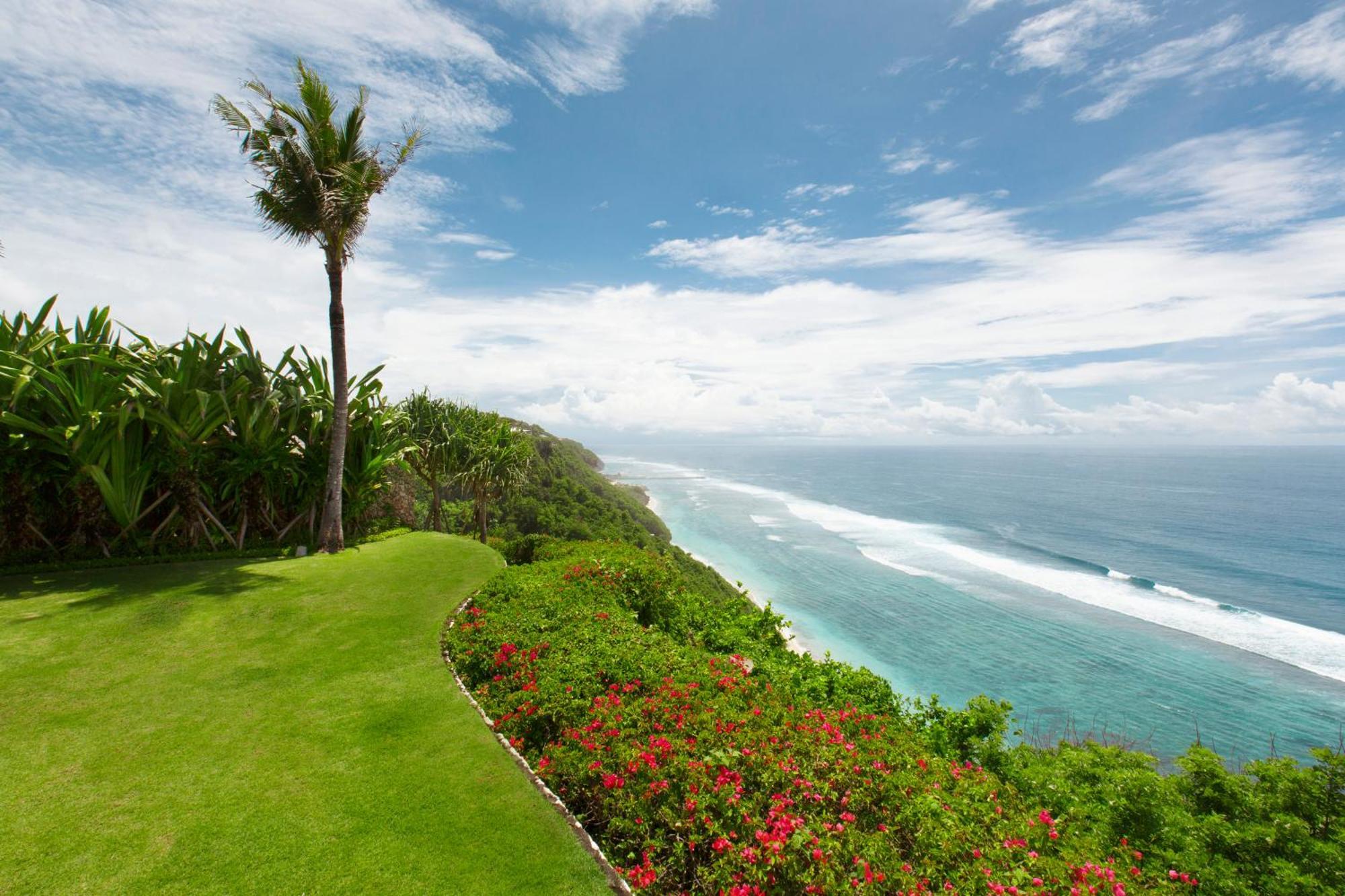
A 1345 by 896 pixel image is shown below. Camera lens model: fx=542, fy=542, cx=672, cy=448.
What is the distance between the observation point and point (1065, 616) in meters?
39.1

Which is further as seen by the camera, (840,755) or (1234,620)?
(1234,620)

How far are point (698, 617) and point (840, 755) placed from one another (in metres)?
6.43

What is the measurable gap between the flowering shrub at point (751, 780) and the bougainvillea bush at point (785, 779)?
0.07 feet

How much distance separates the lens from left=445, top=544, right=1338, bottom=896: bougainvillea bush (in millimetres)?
4844

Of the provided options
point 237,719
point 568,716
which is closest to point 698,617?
point 568,716

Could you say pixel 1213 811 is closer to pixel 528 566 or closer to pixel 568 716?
pixel 568 716

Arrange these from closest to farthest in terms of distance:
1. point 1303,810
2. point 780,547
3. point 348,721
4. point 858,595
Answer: point 348,721, point 1303,810, point 858,595, point 780,547

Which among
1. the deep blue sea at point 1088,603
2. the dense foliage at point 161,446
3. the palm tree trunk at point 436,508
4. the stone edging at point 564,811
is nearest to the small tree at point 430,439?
the palm tree trunk at point 436,508

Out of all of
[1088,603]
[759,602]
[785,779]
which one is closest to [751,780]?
[785,779]

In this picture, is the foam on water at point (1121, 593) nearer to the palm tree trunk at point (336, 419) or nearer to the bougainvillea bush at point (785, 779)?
the bougainvillea bush at point (785, 779)

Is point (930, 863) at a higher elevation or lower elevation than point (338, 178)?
lower

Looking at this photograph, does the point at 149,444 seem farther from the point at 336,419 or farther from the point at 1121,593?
the point at 1121,593

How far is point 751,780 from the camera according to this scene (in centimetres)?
581

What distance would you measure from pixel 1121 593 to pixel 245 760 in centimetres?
5683
